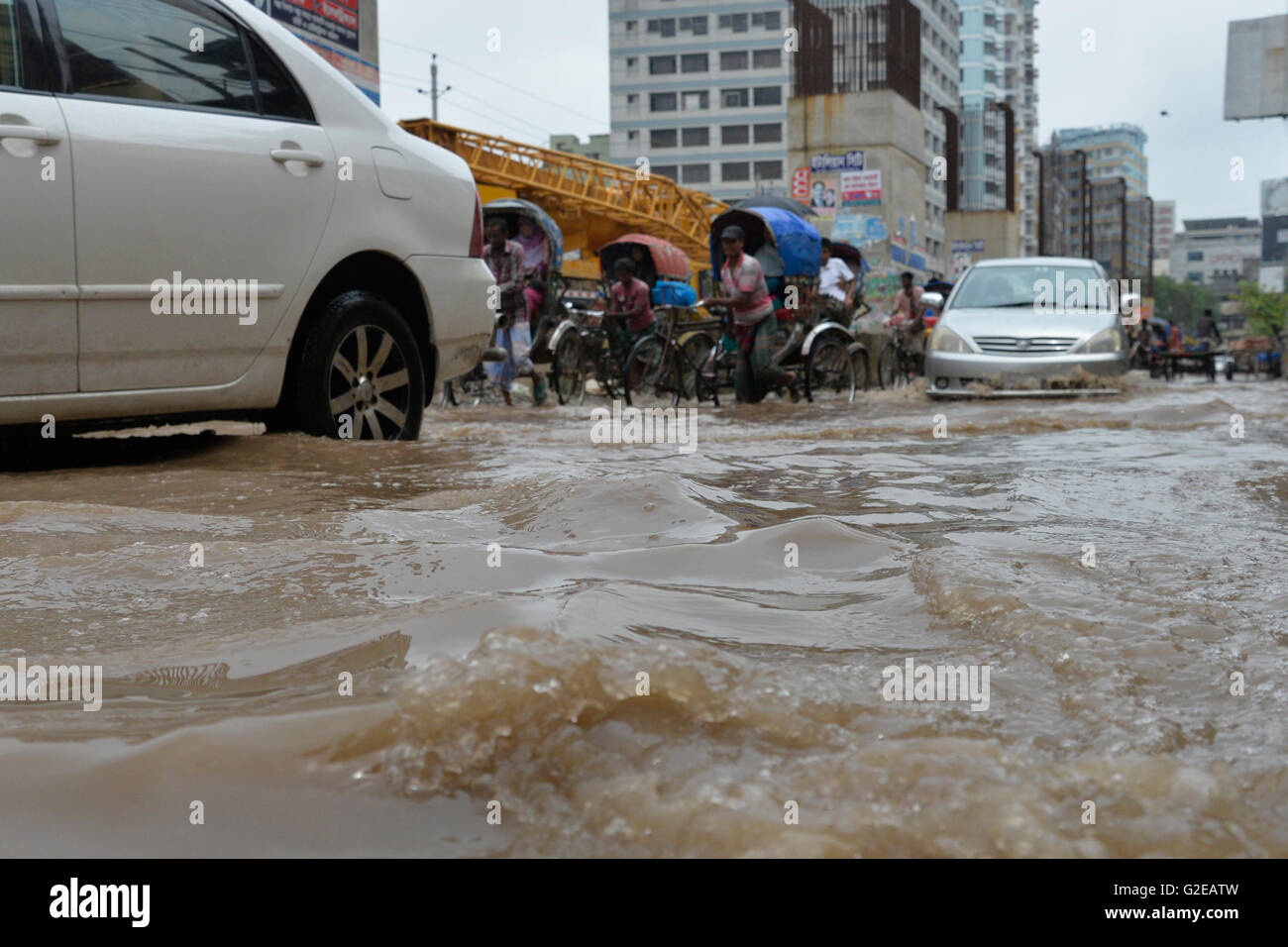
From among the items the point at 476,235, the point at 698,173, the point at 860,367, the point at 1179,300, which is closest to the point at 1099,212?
the point at 1179,300

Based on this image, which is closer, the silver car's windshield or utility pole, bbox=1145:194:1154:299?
the silver car's windshield

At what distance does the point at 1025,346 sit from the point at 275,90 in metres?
8.38

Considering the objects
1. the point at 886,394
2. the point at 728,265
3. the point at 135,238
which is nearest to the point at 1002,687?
the point at 135,238

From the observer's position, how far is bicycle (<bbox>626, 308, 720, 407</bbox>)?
13062mm

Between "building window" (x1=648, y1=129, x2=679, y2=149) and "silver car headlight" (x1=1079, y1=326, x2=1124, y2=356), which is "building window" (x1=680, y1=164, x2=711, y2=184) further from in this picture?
"silver car headlight" (x1=1079, y1=326, x2=1124, y2=356)

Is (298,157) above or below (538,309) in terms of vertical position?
above

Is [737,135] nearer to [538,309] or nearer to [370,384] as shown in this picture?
[538,309]

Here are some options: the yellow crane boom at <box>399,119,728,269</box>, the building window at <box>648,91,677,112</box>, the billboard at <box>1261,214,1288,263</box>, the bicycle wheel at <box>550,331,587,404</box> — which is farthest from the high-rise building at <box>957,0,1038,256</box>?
the bicycle wheel at <box>550,331,587,404</box>

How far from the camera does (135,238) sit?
13.7 ft

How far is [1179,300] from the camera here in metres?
152

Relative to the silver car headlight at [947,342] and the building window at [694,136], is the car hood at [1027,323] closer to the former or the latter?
the silver car headlight at [947,342]

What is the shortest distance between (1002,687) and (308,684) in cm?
97

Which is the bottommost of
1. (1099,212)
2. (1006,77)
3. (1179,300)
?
(1179,300)
